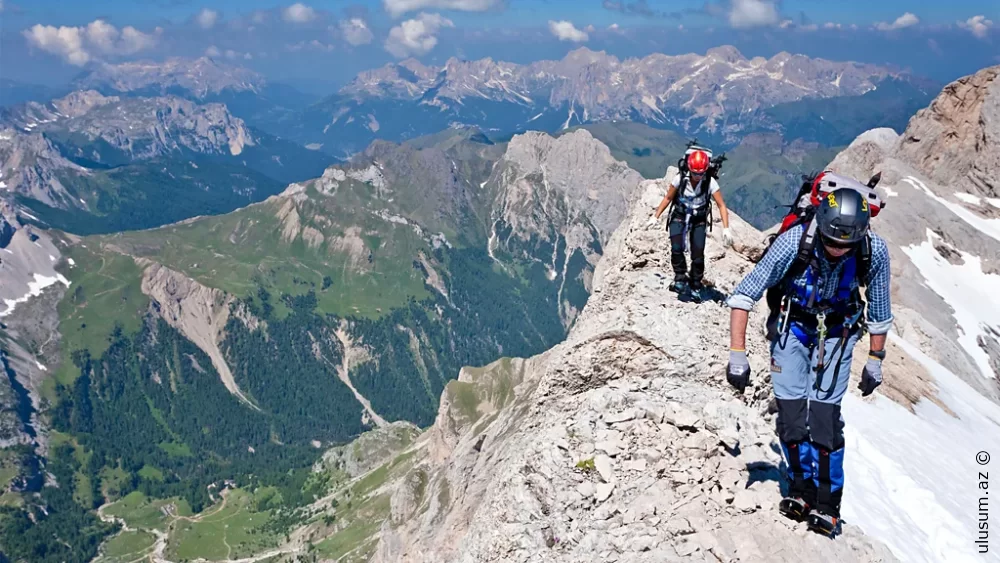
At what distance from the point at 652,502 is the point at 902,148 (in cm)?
12730

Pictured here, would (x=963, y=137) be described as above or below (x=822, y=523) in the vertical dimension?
above

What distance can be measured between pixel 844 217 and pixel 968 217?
343 ft

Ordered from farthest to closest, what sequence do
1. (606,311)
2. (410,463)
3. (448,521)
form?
1. (410,463)
2. (448,521)
3. (606,311)

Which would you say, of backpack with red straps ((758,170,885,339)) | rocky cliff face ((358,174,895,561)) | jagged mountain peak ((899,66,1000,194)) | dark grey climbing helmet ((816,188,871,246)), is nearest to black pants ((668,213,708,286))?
rocky cliff face ((358,174,895,561))

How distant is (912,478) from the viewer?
21.1 metres

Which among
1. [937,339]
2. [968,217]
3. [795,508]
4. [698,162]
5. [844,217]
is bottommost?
[937,339]

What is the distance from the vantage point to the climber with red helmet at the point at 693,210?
18141mm

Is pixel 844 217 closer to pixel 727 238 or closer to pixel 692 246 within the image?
pixel 692 246

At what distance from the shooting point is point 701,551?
1137 centimetres

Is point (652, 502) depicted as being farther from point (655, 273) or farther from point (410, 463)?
point (410, 463)

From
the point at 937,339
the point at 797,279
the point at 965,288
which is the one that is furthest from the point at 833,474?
the point at 965,288

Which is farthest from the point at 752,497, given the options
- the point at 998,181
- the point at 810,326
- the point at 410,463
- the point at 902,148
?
the point at 410,463

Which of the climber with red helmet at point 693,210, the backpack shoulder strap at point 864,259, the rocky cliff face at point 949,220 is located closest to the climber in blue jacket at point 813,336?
the backpack shoulder strap at point 864,259

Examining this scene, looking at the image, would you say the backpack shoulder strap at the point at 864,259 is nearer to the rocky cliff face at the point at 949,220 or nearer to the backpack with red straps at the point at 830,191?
the backpack with red straps at the point at 830,191
